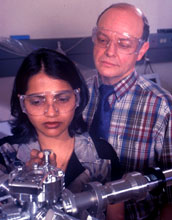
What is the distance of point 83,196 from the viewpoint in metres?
0.29

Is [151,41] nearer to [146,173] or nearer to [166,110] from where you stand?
[166,110]

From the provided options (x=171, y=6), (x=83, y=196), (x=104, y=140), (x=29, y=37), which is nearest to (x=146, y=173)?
(x=83, y=196)

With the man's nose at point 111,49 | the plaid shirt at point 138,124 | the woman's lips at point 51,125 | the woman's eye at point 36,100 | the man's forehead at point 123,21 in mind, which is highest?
the man's forehead at point 123,21

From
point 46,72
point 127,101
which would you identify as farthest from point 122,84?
point 46,72

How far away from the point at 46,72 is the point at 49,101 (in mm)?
77

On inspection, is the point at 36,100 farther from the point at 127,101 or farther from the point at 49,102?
the point at 127,101

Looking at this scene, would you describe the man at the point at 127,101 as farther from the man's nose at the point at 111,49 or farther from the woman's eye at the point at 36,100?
the woman's eye at the point at 36,100

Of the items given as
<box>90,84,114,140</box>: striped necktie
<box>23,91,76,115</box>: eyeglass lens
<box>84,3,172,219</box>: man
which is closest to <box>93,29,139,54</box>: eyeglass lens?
<box>84,3,172,219</box>: man

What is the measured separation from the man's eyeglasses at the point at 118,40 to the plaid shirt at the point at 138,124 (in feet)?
0.27

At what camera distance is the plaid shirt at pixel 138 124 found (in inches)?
27.2

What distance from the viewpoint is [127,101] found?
74 centimetres

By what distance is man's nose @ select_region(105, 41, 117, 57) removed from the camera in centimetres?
64

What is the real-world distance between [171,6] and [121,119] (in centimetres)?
63

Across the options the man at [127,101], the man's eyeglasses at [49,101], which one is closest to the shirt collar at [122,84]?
the man at [127,101]
